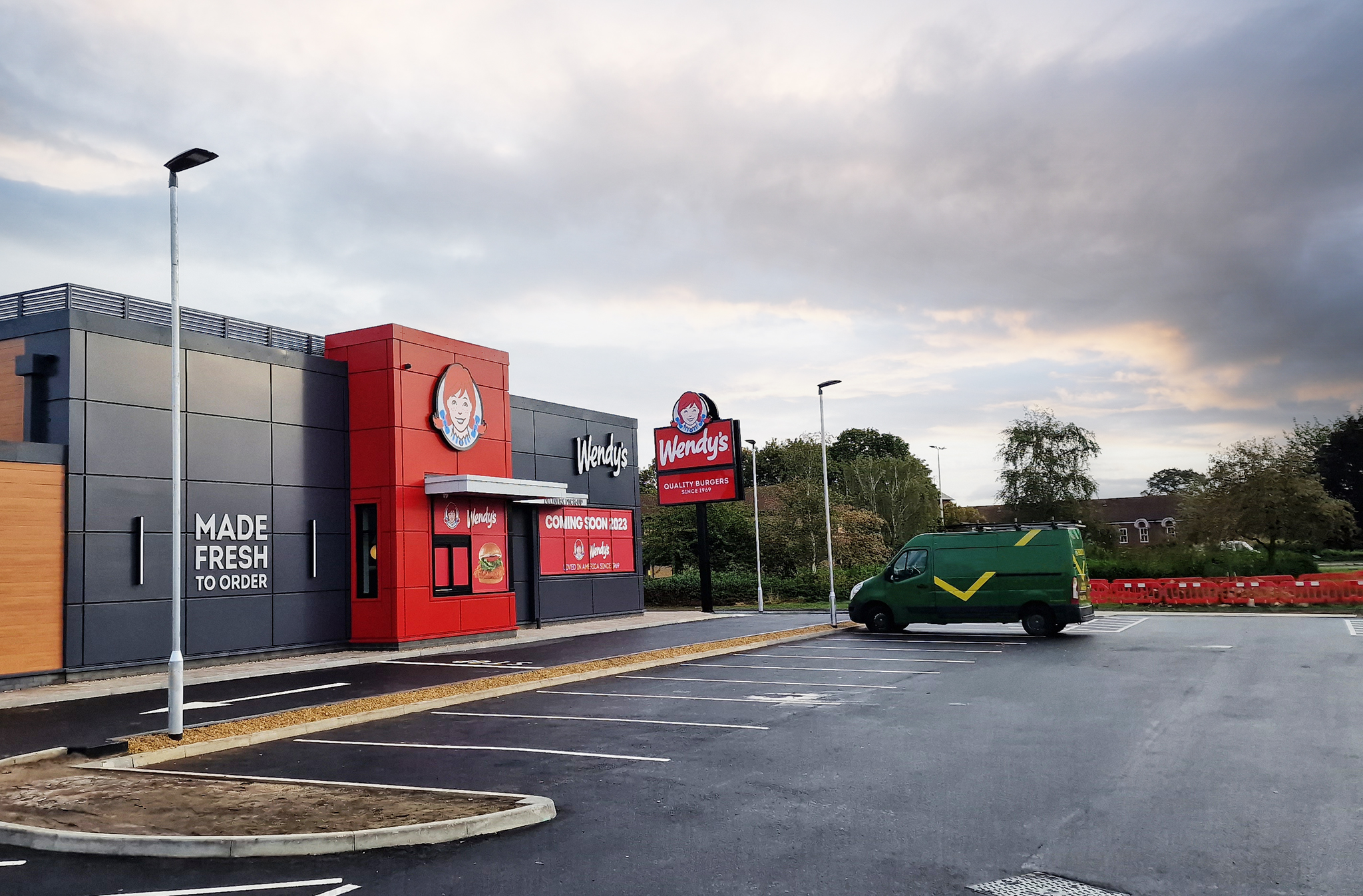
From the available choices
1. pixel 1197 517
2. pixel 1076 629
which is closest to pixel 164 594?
pixel 1076 629

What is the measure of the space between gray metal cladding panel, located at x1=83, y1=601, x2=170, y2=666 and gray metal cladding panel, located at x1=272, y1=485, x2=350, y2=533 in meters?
3.37

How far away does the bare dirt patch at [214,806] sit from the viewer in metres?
7.26

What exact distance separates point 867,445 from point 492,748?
8034 cm

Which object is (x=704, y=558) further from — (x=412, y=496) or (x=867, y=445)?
(x=867, y=445)

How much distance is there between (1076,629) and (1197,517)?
1929 cm

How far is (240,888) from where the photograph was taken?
6.03 m

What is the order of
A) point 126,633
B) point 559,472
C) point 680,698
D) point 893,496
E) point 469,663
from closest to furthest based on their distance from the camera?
1. point 680,698
2. point 126,633
3. point 469,663
4. point 559,472
5. point 893,496

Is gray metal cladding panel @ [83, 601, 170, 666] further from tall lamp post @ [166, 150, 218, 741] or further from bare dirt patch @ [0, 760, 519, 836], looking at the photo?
bare dirt patch @ [0, 760, 519, 836]

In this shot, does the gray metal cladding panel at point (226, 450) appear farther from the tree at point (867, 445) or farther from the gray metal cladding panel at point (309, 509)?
the tree at point (867, 445)

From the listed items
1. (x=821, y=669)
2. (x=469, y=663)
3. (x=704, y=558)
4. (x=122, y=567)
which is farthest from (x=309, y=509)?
(x=704, y=558)

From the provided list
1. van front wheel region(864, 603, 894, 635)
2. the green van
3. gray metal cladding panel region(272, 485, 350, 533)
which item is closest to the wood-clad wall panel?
gray metal cladding panel region(272, 485, 350, 533)

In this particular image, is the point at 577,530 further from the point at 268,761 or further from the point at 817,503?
the point at 268,761

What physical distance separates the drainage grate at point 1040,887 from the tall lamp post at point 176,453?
948cm

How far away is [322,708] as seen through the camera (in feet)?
43.4
